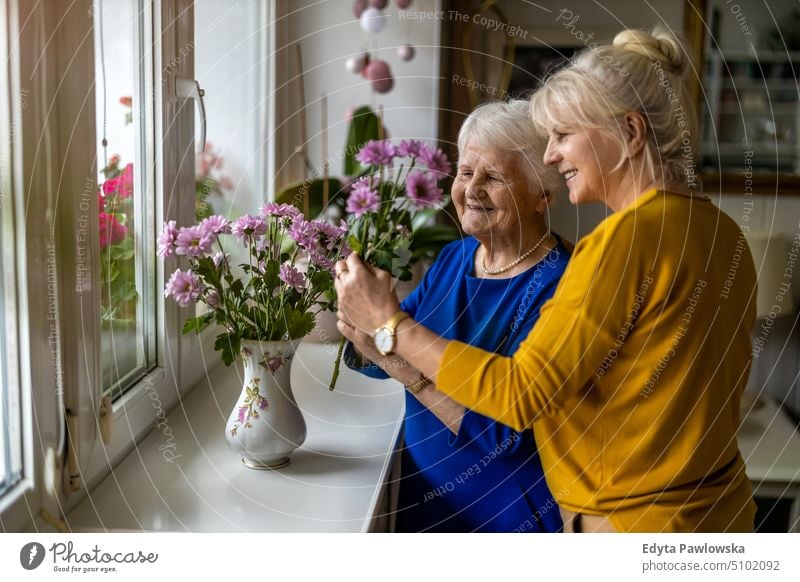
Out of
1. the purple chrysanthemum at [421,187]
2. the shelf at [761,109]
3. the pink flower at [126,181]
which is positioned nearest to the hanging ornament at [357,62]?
the purple chrysanthemum at [421,187]

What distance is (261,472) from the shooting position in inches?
26.8

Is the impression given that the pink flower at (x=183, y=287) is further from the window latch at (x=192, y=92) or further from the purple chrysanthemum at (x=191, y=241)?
the window latch at (x=192, y=92)

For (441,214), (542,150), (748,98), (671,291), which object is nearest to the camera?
(671,291)

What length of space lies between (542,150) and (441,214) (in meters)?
0.43

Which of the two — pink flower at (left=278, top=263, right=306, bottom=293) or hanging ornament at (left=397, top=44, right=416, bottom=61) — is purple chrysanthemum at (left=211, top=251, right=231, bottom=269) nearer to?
pink flower at (left=278, top=263, right=306, bottom=293)

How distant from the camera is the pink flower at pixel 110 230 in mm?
611

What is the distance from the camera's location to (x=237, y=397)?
73 centimetres

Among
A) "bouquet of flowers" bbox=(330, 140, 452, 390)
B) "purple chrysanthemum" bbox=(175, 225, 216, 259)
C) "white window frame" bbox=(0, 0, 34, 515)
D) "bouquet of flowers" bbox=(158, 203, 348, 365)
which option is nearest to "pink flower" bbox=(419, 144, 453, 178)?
"bouquet of flowers" bbox=(330, 140, 452, 390)

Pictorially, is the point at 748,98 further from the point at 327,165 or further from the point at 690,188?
the point at 327,165

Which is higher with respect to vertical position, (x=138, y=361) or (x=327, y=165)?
(x=327, y=165)

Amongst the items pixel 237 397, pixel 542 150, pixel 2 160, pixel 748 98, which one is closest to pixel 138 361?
pixel 237 397

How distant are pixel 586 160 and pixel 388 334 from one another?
0.18m

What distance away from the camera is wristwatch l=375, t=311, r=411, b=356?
554 millimetres

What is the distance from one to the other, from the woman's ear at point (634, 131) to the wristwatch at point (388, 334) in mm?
191
